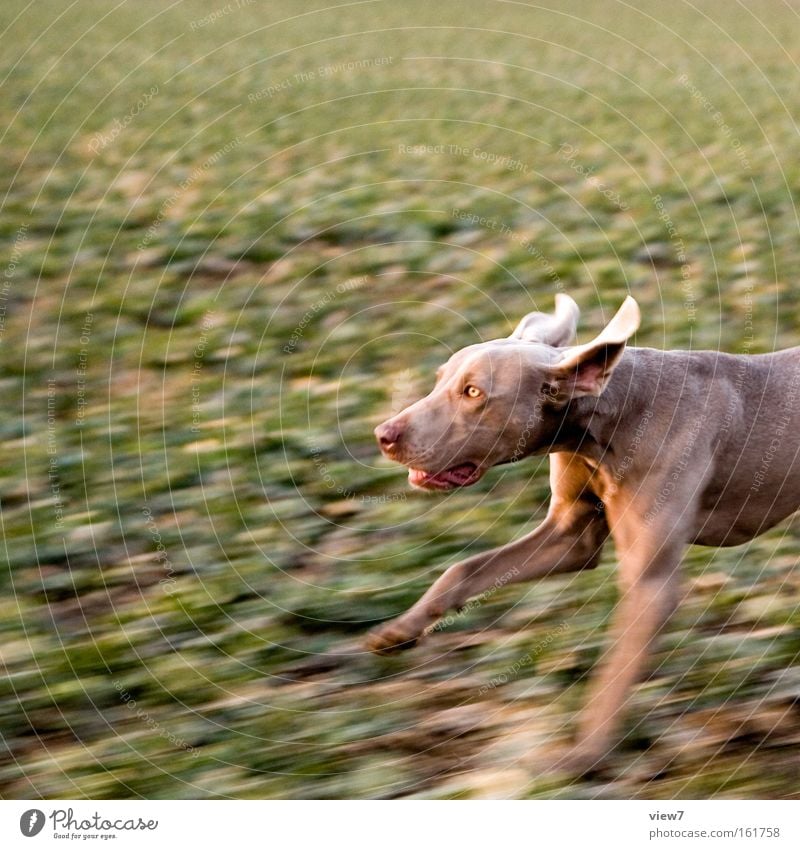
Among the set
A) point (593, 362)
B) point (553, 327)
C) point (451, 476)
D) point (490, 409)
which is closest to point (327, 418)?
point (553, 327)

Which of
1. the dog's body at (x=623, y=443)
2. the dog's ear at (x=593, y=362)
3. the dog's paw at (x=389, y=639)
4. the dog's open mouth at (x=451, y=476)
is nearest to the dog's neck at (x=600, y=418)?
the dog's body at (x=623, y=443)

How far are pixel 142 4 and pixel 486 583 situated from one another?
2146cm

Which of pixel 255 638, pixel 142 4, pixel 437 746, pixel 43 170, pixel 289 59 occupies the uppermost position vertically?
pixel 142 4

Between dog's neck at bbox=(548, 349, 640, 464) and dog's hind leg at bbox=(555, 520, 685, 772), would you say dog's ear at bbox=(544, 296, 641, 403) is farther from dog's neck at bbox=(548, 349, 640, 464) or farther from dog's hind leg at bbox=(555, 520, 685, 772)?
dog's hind leg at bbox=(555, 520, 685, 772)

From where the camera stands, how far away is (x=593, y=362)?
15.2ft

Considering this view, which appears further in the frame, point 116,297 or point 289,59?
point 289,59

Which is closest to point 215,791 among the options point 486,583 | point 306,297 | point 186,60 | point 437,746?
point 437,746

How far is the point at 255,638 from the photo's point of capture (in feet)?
18.3

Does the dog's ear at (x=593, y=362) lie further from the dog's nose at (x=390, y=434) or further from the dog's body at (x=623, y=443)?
the dog's nose at (x=390, y=434)

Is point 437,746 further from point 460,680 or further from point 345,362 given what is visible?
point 345,362

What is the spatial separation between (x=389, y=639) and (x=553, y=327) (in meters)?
1.37

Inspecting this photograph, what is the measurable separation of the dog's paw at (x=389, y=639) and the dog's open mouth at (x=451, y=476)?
73 centimetres

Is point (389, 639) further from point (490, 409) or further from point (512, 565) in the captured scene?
point (490, 409)

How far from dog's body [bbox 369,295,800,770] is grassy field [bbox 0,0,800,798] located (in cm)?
49
